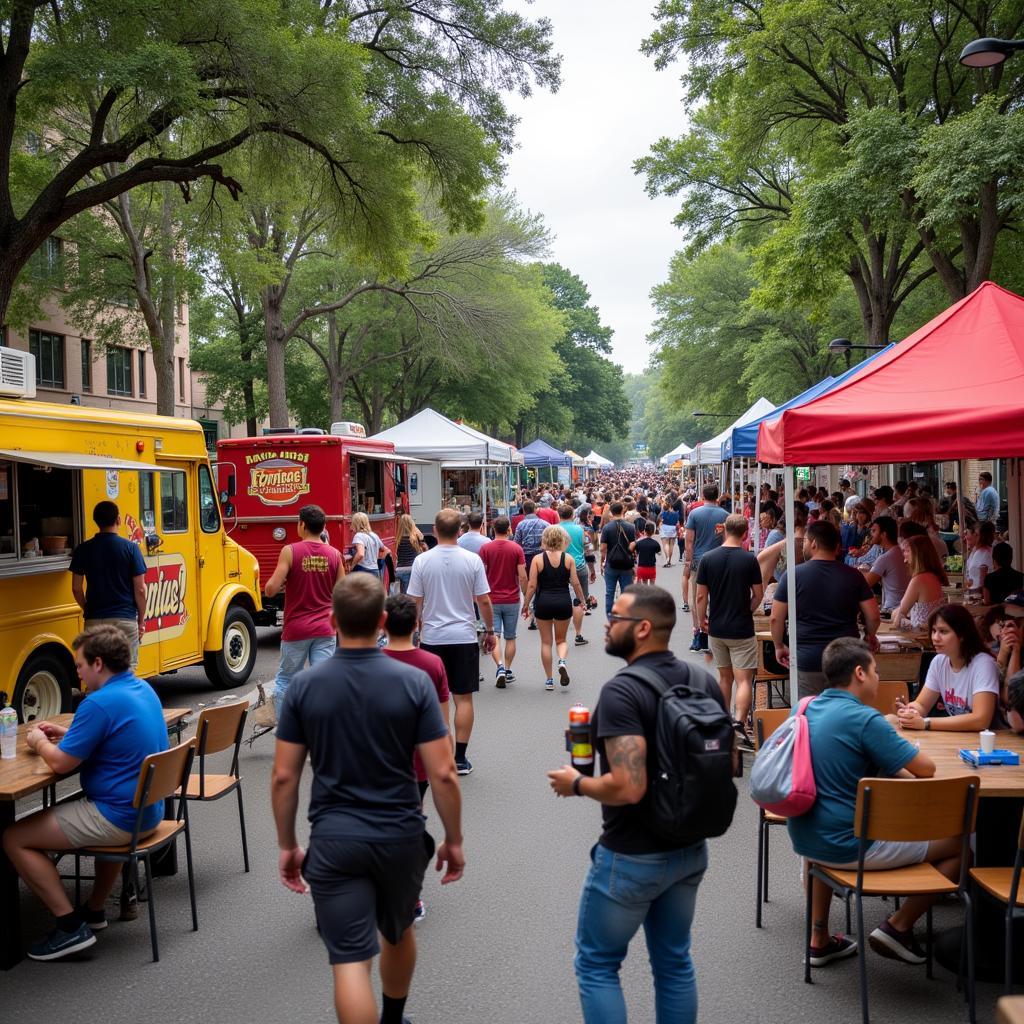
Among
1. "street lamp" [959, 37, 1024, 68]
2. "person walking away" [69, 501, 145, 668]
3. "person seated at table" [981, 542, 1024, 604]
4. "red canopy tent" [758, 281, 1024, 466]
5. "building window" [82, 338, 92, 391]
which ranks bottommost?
"person seated at table" [981, 542, 1024, 604]

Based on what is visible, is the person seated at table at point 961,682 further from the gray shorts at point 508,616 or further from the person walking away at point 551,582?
the gray shorts at point 508,616

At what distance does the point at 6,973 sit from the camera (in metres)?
4.52

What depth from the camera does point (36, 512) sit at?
8.55 meters

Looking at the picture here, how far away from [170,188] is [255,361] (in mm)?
11284

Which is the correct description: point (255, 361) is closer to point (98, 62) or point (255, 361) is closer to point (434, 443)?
point (434, 443)

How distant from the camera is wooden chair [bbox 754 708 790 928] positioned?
498 cm

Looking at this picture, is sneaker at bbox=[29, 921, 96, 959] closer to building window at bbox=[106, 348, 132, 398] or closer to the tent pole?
the tent pole

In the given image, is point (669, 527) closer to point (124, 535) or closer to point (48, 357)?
point (124, 535)

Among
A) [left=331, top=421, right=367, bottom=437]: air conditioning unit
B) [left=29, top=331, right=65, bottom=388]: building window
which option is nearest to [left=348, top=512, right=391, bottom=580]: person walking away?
[left=331, top=421, right=367, bottom=437]: air conditioning unit

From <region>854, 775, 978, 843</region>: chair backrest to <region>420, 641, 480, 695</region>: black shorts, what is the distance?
3714 millimetres

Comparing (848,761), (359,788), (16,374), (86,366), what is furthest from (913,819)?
(86,366)

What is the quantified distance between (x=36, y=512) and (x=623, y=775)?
6996 millimetres

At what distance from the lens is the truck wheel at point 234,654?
10.9m

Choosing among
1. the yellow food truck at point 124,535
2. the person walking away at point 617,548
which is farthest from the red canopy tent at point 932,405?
the person walking away at point 617,548
